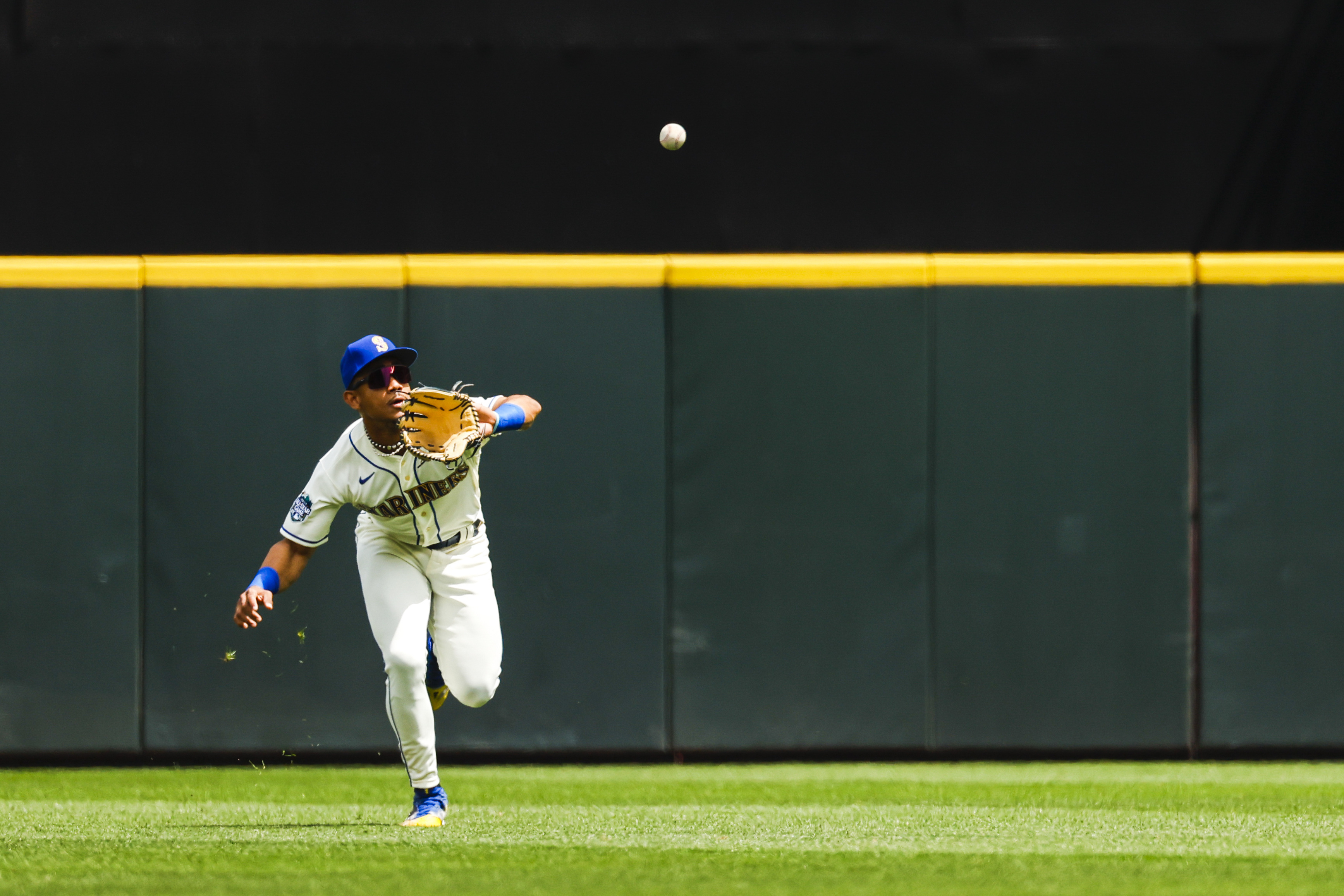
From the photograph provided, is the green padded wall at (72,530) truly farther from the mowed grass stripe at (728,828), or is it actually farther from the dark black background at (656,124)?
the mowed grass stripe at (728,828)

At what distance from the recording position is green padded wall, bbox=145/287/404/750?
23.5 ft

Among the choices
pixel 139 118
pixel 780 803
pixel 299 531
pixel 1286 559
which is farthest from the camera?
pixel 139 118

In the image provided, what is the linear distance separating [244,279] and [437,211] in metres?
1.02

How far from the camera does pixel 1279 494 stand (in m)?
7.15

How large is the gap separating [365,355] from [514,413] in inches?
19.9

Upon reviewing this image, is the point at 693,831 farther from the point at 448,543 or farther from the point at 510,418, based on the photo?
the point at 510,418

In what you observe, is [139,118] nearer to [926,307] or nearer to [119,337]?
[119,337]

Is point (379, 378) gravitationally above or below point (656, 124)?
below

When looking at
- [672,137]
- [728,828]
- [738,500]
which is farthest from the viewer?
[672,137]

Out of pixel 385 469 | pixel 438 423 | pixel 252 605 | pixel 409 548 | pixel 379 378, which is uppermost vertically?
pixel 379 378

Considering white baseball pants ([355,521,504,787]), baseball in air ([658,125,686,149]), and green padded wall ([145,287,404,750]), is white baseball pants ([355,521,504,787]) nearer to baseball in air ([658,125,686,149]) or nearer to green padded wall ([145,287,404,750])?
green padded wall ([145,287,404,750])

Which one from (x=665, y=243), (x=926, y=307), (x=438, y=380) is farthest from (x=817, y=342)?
(x=438, y=380)

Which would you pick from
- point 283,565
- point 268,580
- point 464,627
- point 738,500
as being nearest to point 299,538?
point 283,565

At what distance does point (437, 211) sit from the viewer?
7715 mm
